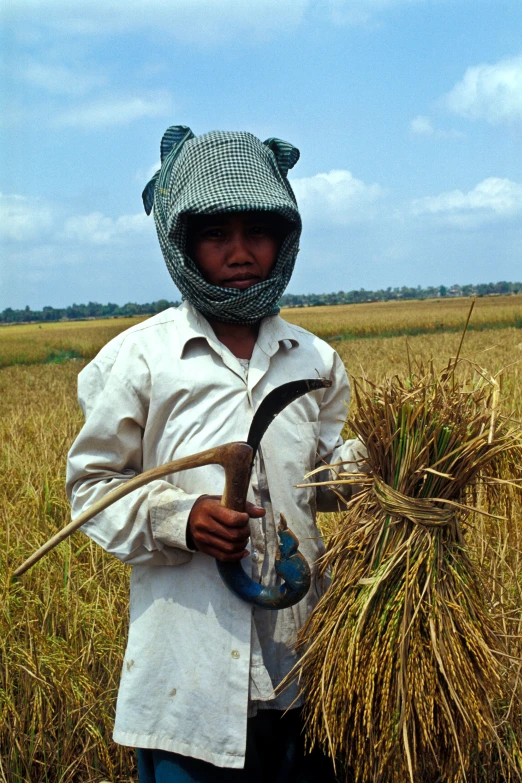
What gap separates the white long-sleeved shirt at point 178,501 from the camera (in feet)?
4.48

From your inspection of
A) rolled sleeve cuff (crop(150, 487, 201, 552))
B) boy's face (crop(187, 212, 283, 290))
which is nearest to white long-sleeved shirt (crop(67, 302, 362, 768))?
rolled sleeve cuff (crop(150, 487, 201, 552))

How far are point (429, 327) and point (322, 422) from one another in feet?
83.3

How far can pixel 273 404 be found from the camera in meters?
1.32

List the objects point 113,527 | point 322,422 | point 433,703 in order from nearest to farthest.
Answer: point 433,703 → point 113,527 → point 322,422

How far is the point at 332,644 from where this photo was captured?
133cm

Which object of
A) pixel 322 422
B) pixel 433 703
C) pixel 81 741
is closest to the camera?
pixel 433 703

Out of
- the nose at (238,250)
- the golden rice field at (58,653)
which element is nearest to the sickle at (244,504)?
the golden rice field at (58,653)

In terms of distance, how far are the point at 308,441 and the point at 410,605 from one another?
0.41 metres

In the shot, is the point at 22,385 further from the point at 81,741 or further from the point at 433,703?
the point at 433,703

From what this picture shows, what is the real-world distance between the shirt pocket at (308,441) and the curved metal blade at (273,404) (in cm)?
19

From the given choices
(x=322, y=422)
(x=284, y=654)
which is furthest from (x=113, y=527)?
(x=322, y=422)

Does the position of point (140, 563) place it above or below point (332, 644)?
above

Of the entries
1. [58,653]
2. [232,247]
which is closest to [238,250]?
[232,247]

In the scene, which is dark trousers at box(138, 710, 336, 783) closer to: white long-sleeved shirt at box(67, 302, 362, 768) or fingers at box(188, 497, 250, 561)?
white long-sleeved shirt at box(67, 302, 362, 768)
